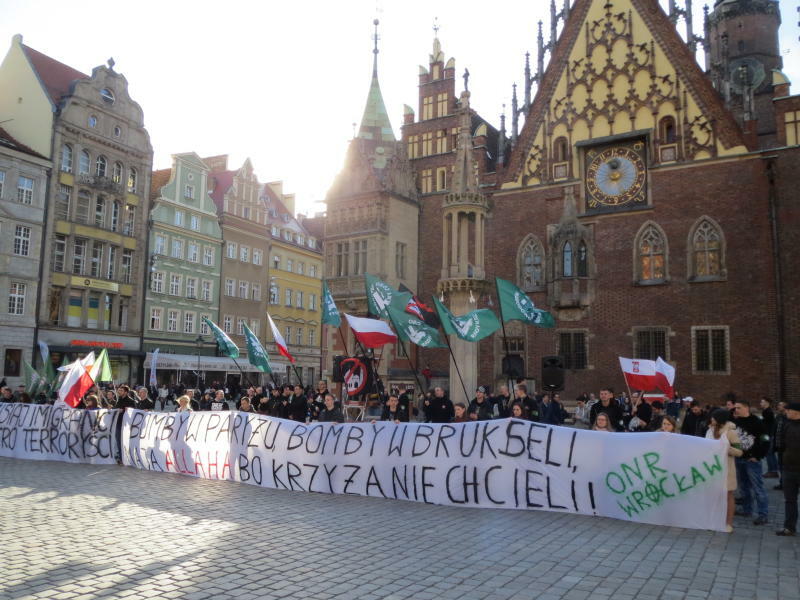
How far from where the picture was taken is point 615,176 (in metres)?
29.2

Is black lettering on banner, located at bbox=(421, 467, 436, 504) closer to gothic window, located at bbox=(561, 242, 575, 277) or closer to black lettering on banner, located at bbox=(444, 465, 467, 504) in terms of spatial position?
black lettering on banner, located at bbox=(444, 465, 467, 504)

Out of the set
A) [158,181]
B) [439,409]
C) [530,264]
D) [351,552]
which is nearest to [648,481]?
[351,552]

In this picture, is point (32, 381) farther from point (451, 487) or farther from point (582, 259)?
point (582, 259)

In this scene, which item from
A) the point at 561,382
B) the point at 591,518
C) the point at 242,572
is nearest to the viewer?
the point at 242,572

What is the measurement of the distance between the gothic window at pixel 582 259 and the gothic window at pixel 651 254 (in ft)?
6.70

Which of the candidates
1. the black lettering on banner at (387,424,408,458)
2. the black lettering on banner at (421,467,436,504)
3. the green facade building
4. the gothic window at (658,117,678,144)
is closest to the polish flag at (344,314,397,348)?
the black lettering on banner at (387,424,408,458)

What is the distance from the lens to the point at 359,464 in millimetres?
11586

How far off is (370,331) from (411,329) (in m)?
1.24

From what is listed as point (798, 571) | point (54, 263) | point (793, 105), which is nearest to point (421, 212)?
point (793, 105)

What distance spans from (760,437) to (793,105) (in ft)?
69.6

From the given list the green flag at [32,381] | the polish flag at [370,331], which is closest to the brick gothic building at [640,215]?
the polish flag at [370,331]

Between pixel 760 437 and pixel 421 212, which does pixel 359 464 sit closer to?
pixel 760 437

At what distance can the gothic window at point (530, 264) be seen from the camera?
99.9ft

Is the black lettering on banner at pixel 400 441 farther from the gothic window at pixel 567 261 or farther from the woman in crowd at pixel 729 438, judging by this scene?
the gothic window at pixel 567 261
